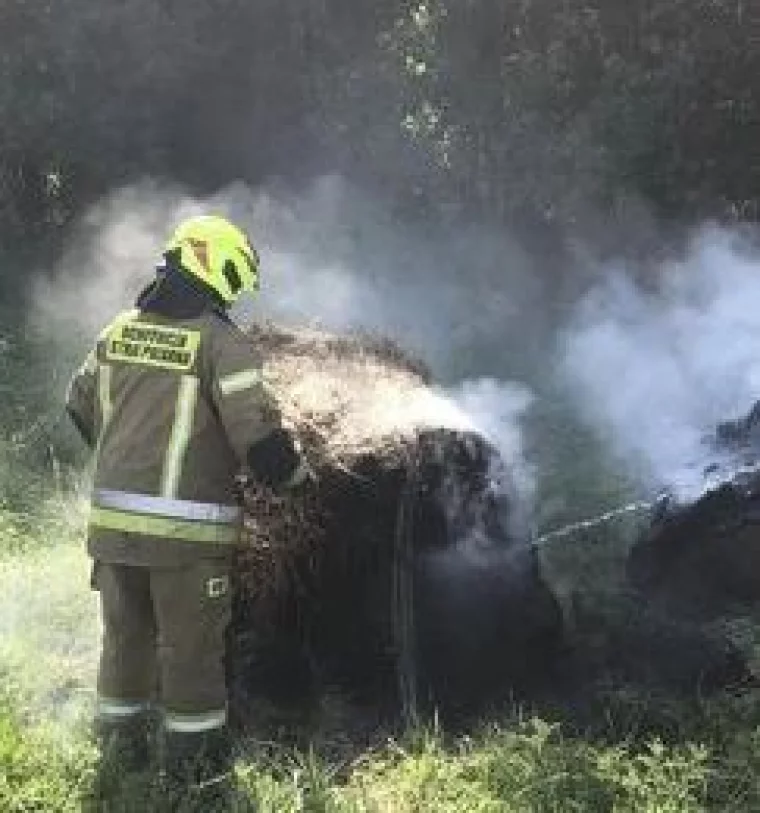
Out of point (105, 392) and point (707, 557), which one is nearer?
point (105, 392)

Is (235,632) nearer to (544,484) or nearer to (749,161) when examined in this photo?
(544,484)

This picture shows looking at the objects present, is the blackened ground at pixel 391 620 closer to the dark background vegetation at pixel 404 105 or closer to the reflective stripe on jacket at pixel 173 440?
the reflective stripe on jacket at pixel 173 440

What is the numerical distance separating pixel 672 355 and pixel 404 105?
3673 millimetres


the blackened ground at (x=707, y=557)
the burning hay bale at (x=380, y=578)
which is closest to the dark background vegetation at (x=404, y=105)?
the blackened ground at (x=707, y=557)

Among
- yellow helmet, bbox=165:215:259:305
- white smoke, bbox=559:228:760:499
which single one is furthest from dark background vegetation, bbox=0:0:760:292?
yellow helmet, bbox=165:215:259:305

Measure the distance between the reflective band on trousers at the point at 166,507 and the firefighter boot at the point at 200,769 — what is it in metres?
0.79

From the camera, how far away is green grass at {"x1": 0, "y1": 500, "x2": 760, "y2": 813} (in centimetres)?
495

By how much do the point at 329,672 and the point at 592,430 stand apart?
391cm

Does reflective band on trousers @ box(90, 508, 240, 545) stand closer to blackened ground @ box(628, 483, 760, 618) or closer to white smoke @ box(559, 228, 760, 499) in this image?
blackened ground @ box(628, 483, 760, 618)

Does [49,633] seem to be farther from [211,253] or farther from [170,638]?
[211,253]

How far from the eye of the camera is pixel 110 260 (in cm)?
1301

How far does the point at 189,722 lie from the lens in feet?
16.9

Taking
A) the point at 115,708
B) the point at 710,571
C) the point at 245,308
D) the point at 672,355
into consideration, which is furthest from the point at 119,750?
the point at 245,308

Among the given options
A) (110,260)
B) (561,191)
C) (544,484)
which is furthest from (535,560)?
(110,260)
